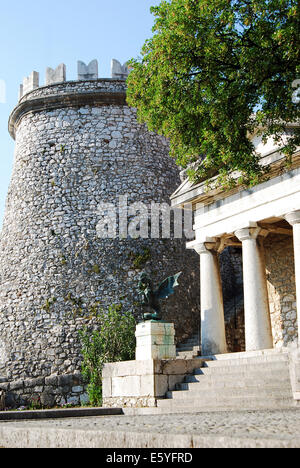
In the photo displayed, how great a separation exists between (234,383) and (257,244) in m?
4.22

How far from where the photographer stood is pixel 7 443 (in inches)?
229

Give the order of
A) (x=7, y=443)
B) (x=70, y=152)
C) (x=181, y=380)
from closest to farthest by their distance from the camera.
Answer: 1. (x=7, y=443)
2. (x=181, y=380)
3. (x=70, y=152)

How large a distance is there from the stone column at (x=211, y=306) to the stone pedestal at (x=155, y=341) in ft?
5.80

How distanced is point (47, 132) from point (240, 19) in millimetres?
→ 12626

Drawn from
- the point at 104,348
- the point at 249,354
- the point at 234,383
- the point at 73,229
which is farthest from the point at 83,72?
the point at 234,383

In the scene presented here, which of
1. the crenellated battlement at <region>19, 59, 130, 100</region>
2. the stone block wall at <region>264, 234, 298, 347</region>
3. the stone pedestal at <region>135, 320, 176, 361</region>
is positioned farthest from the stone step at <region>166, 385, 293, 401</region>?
the crenellated battlement at <region>19, 59, 130, 100</region>

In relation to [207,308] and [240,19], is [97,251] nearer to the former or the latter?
[207,308]

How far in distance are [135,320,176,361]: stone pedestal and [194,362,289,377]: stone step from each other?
3.23 feet

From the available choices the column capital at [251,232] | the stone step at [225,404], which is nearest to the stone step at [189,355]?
the stone step at [225,404]

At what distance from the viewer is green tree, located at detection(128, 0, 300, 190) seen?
884 centimetres

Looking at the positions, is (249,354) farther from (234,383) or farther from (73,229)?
(73,229)

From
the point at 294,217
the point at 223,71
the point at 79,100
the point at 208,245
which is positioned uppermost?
the point at 79,100

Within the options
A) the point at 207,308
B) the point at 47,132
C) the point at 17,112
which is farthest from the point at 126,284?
the point at 17,112

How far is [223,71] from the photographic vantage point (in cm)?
965
